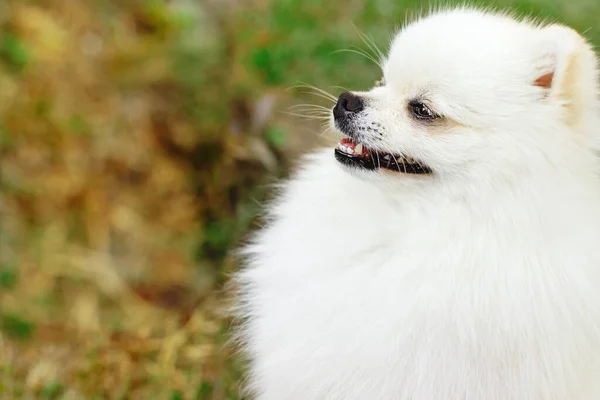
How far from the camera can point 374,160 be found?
1.71 metres

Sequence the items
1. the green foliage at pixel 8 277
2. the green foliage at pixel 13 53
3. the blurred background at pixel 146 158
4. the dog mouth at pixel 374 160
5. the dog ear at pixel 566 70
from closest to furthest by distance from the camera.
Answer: the dog ear at pixel 566 70, the dog mouth at pixel 374 160, the blurred background at pixel 146 158, the green foliage at pixel 8 277, the green foliage at pixel 13 53

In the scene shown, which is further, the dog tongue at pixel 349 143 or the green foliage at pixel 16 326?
the green foliage at pixel 16 326

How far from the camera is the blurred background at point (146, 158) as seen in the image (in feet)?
9.03

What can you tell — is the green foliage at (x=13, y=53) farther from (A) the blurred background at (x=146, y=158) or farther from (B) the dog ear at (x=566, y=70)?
(B) the dog ear at (x=566, y=70)

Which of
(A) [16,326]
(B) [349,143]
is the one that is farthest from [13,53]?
(B) [349,143]

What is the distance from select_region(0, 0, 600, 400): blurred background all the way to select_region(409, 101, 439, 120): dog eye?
119cm

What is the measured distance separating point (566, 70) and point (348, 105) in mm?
500

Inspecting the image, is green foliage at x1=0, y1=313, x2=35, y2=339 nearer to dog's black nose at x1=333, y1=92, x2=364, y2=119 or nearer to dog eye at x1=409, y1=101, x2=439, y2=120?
dog's black nose at x1=333, y1=92, x2=364, y2=119

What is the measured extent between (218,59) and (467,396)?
9.31 feet

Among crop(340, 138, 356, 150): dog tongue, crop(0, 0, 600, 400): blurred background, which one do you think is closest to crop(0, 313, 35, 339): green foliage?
crop(0, 0, 600, 400): blurred background

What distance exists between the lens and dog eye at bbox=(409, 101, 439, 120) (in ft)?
5.35

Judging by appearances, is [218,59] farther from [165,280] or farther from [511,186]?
[511,186]

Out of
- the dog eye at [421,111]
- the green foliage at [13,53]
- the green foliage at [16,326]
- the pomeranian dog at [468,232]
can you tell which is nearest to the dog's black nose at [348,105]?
the pomeranian dog at [468,232]

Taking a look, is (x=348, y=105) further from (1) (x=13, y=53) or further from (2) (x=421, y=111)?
(1) (x=13, y=53)
